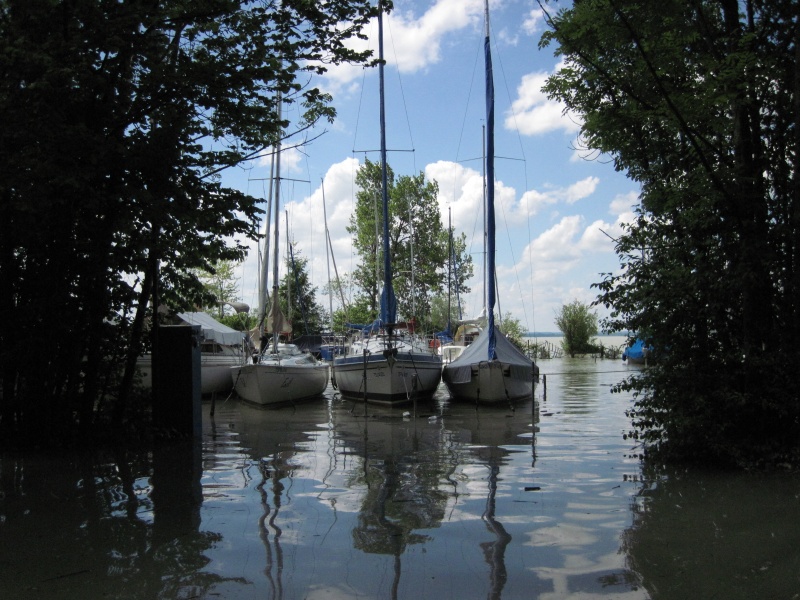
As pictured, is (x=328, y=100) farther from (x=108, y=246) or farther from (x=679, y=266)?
(x=679, y=266)

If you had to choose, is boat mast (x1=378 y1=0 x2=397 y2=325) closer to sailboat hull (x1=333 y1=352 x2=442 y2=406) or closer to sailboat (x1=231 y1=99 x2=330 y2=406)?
sailboat hull (x1=333 y1=352 x2=442 y2=406)

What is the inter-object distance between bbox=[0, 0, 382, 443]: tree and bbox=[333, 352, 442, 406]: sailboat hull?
10.8m

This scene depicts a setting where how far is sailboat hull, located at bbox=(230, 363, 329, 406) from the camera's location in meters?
23.0

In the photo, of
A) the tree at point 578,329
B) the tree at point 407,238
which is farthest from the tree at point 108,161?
the tree at point 578,329

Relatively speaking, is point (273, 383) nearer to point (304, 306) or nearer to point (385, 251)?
point (385, 251)

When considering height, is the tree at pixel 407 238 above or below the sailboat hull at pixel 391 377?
above

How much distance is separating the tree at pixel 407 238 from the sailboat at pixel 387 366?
116 ft

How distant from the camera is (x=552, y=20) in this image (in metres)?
9.50

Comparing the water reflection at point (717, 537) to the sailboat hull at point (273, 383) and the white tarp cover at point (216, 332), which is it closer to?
Result: the sailboat hull at point (273, 383)

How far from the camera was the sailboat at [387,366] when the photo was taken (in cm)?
2212

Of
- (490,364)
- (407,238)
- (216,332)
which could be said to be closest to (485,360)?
(490,364)

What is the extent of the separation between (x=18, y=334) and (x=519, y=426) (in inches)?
406

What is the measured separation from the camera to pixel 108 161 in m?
9.56

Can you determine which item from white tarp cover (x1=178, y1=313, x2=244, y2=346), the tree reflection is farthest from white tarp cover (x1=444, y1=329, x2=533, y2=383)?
the tree reflection
